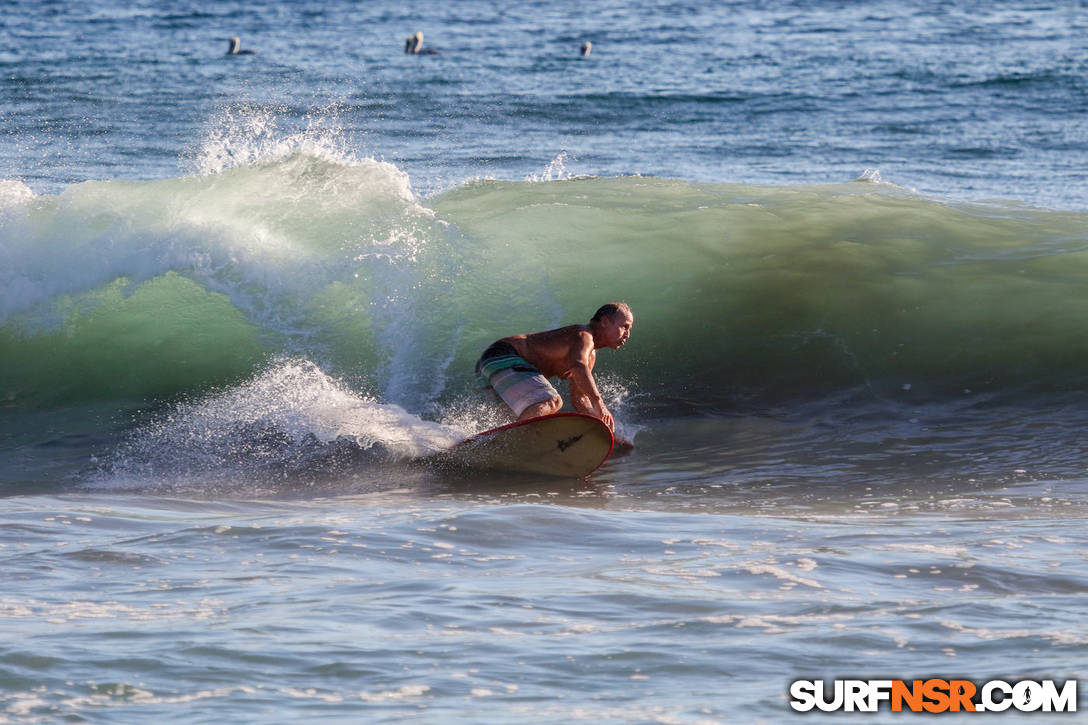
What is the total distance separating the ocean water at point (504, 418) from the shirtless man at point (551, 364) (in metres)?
0.49

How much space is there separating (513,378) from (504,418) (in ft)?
1.45

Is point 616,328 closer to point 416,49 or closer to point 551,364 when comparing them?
point 551,364

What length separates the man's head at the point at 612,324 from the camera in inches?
313

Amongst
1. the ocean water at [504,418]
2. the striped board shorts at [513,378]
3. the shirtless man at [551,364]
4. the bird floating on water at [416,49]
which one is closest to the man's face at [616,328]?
the shirtless man at [551,364]

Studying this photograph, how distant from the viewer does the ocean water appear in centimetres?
404

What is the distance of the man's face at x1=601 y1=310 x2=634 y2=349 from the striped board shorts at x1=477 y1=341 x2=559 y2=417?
47 centimetres

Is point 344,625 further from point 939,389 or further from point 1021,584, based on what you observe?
point 939,389

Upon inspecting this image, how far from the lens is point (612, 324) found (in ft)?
26.1

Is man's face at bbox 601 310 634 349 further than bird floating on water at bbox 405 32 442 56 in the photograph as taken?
No

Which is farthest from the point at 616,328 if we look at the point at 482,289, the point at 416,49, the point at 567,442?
the point at 416,49

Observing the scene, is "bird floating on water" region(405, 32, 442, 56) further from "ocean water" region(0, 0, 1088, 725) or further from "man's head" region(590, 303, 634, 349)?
"man's head" region(590, 303, 634, 349)

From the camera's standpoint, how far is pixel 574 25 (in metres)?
32.0

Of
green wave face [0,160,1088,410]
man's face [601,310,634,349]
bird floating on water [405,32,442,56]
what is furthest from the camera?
bird floating on water [405,32,442,56]

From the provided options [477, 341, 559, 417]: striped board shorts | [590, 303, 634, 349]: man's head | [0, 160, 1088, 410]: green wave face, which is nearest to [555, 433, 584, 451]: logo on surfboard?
[477, 341, 559, 417]: striped board shorts
